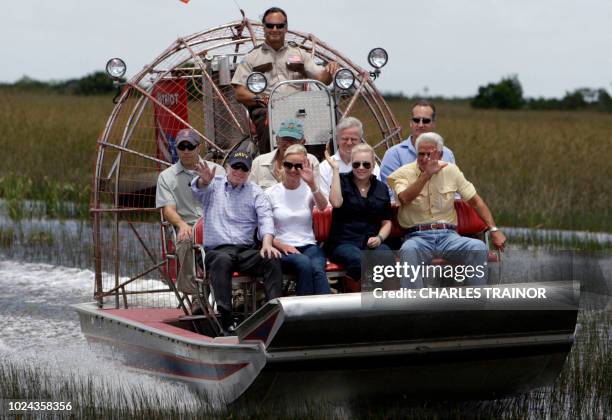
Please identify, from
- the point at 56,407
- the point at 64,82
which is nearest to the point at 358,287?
the point at 56,407

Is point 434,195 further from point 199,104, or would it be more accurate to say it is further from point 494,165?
point 494,165

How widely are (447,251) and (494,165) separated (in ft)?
45.2

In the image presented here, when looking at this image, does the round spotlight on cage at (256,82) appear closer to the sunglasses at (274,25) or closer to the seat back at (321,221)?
the sunglasses at (274,25)

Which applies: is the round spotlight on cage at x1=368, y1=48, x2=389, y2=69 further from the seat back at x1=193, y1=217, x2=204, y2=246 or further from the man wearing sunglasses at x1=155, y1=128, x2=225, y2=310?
the seat back at x1=193, y1=217, x2=204, y2=246

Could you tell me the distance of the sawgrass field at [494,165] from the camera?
18.5m

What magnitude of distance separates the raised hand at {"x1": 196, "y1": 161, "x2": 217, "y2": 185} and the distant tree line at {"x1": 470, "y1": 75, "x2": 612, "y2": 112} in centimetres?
4152

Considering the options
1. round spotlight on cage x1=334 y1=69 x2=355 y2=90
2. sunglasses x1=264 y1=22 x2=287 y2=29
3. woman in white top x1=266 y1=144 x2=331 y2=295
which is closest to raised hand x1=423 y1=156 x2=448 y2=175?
woman in white top x1=266 y1=144 x2=331 y2=295

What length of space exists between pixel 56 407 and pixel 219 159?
3554mm

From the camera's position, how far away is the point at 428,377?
26.8 ft

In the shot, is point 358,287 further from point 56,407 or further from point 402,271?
point 56,407

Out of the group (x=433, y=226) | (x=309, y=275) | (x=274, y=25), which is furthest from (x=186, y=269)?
(x=274, y=25)

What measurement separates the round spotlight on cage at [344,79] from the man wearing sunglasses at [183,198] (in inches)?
46.4

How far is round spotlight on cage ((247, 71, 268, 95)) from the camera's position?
9938 millimetres

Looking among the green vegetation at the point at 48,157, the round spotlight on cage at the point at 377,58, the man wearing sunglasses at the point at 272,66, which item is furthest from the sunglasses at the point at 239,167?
the green vegetation at the point at 48,157
